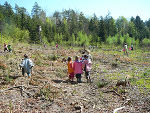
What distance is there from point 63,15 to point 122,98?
78.8m

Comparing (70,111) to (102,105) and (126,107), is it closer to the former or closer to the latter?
(102,105)

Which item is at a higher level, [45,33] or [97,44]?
[45,33]

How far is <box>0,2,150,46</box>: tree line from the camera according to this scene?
4923 centimetres

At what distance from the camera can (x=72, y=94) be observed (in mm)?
7301

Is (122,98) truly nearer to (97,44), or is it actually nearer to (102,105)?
(102,105)

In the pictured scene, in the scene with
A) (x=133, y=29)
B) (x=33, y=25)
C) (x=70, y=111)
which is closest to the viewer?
(x=70, y=111)

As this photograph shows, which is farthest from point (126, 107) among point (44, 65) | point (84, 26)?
point (84, 26)

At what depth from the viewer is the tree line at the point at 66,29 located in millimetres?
49234

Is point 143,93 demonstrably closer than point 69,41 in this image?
Yes

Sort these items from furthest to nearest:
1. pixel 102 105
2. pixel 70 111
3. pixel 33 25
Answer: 1. pixel 33 25
2. pixel 102 105
3. pixel 70 111

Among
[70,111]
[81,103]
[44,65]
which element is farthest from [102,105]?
[44,65]

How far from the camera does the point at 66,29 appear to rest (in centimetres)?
6438

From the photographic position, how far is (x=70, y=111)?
5.78 meters

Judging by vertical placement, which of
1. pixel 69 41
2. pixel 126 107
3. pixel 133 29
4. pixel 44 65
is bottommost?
pixel 126 107
